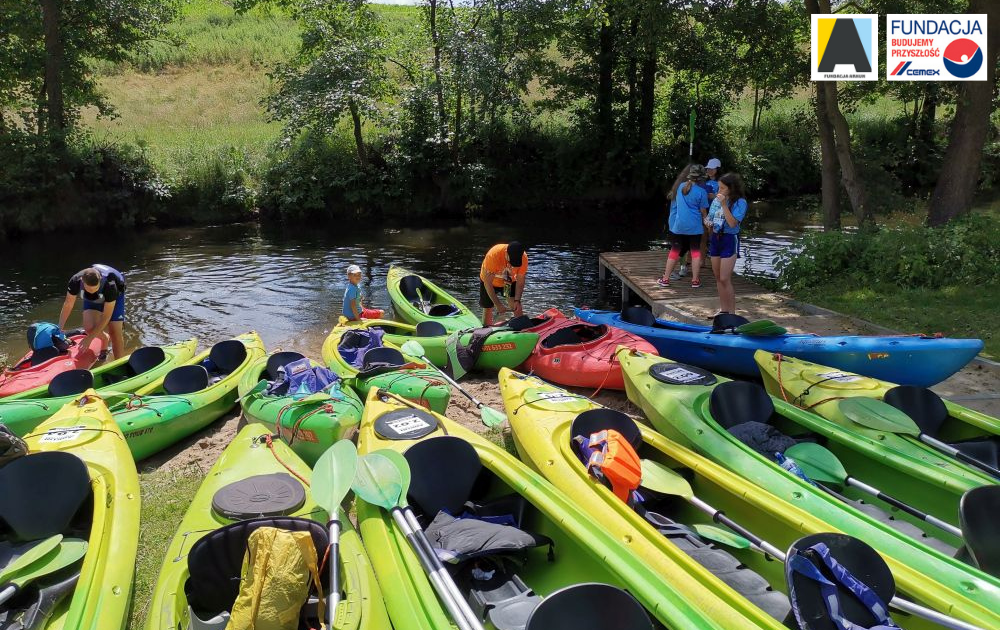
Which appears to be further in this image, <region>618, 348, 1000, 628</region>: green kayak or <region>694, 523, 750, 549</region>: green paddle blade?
<region>694, 523, 750, 549</region>: green paddle blade

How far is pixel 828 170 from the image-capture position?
10680 millimetres

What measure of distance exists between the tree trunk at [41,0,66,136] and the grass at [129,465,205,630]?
1514cm

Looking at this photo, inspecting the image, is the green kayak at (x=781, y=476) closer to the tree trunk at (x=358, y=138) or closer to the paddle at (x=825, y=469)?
the paddle at (x=825, y=469)

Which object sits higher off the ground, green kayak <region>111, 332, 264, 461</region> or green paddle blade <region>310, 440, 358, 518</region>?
green paddle blade <region>310, 440, 358, 518</region>

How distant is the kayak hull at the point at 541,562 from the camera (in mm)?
2848

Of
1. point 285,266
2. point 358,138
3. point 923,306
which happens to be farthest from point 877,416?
point 358,138

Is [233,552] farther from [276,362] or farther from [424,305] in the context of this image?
[424,305]

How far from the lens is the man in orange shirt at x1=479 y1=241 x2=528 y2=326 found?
7832 mm

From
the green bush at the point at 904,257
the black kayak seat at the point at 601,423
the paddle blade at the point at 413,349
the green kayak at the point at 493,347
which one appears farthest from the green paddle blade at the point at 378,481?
the green bush at the point at 904,257

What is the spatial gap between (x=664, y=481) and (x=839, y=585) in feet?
4.08

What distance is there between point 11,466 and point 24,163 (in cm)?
1535

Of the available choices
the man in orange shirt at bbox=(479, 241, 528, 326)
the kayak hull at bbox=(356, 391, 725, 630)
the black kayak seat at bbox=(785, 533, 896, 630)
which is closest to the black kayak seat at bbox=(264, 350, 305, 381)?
the man in orange shirt at bbox=(479, 241, 528, 326)

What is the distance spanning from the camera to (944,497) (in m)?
3.94

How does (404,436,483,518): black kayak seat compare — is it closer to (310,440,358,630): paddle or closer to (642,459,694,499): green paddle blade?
(310,440,358,630): paddle
